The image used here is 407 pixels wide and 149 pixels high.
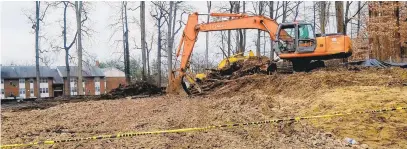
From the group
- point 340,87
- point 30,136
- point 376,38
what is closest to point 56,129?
point 30,136

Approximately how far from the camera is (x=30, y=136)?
8438 mm

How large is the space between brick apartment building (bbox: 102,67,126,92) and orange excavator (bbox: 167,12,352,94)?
5793 cm

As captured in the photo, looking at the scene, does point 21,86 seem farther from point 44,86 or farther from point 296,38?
point 296,38

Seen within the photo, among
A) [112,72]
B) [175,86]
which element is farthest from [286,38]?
[112,72]

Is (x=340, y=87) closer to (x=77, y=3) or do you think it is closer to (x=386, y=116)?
(x=386, y=116)

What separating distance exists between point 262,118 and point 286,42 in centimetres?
706

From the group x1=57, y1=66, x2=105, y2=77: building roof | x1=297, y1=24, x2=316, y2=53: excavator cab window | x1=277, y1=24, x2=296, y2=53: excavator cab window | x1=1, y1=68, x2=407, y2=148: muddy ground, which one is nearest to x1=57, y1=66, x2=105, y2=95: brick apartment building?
x1=57, y1=66, x2=105, y2=77: building roof

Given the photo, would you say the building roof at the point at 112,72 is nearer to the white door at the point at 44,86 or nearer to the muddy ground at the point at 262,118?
the white door at the point at 44,86

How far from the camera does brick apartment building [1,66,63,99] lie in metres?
60.8

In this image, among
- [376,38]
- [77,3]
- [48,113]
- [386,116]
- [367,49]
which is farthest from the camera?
[77,3]

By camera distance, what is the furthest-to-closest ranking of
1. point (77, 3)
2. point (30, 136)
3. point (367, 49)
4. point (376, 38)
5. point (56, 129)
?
1. point (77, 3)
2. point (367, 49)
3. point (376, 38)
4. point (56, 129)
5. point (30, 136)

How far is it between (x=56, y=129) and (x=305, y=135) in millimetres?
5327

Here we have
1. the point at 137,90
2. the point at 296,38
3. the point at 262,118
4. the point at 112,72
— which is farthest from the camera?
the point at 112,72

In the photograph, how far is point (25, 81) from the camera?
6169 centimetres
